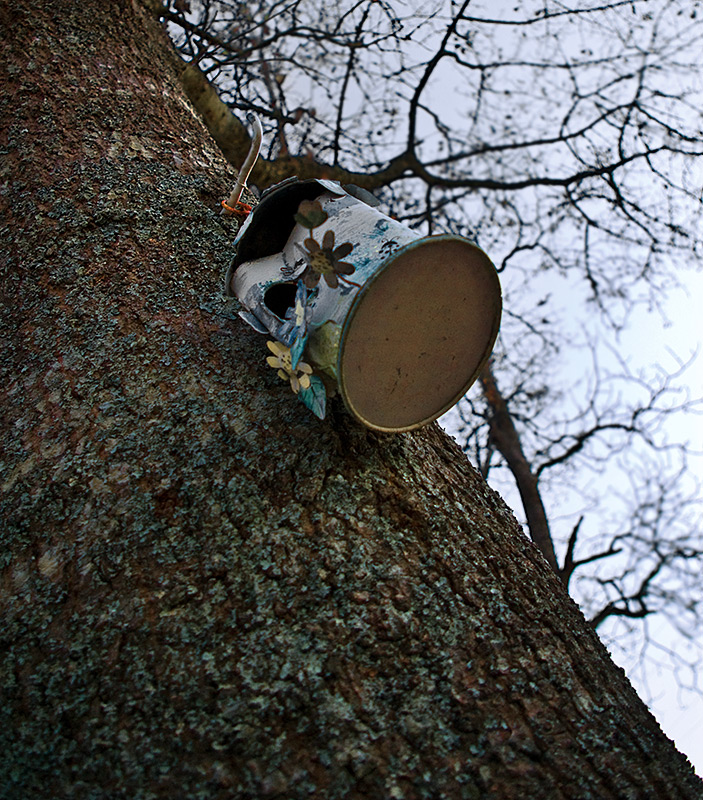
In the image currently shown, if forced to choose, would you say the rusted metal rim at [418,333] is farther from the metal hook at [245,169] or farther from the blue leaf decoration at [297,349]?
the metal hook at [245,169]

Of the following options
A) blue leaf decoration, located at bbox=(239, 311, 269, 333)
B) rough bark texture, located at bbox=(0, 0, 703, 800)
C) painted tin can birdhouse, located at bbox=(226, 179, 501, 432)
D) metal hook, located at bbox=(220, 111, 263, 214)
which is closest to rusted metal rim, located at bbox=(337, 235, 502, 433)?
painted tin can birdhouse, located at bbox=(226, 179, 501, 432)

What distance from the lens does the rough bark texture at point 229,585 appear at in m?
0.75

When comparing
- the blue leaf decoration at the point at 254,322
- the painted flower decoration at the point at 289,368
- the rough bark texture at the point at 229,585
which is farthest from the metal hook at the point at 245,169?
the painted flower decoration at the point at 289,368

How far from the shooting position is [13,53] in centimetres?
160

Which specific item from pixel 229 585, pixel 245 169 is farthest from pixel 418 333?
pixel 245 169

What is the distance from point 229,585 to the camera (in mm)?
854

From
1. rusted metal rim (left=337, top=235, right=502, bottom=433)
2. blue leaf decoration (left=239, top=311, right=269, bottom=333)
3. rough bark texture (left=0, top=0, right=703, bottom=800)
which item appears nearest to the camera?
rough bark texture (left=0, top=0, right=703, bottom=800)

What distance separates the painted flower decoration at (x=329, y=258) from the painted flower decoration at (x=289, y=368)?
138 mm

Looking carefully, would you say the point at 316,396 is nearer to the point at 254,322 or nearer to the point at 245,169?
the point at 254,322

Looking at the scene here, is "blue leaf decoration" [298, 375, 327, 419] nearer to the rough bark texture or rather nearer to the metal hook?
the rough bark texture

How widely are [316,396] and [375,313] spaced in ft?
0.53

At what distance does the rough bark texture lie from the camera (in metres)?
0.75

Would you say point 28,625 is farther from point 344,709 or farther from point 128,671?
point 344,709

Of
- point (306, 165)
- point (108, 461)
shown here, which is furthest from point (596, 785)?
point (306, 165)
